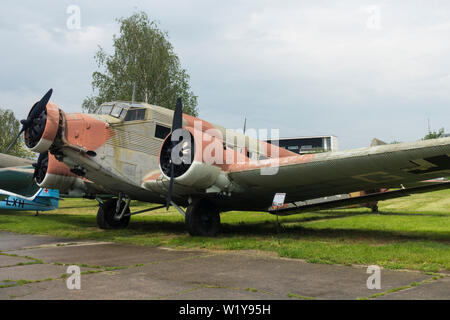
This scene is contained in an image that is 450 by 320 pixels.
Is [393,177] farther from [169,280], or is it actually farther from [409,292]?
[169,280]

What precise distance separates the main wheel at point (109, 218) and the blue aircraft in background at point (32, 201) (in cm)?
777

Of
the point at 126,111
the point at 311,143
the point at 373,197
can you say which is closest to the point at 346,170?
the point at 373,197

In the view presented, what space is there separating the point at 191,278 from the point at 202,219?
4.72 metres

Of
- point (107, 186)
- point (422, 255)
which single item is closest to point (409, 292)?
point (422, 255)

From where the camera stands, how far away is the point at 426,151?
23.7ft

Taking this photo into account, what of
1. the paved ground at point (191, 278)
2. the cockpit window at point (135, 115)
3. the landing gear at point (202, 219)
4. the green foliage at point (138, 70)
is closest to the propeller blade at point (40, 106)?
the cockpit window at point (135, 115)

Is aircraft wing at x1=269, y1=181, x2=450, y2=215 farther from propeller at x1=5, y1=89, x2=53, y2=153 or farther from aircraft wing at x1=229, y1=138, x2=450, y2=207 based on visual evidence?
propeller at x1=5, y1=89, x2=53, y2=153

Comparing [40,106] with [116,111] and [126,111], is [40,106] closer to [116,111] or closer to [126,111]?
[116,111]

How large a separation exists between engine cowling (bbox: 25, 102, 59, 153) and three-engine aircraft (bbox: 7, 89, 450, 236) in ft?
0.07

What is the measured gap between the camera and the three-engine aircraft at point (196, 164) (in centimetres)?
818

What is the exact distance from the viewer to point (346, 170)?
8367 mm

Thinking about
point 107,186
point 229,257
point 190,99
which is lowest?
point 229,257

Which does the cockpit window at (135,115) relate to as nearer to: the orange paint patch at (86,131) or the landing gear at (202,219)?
the orange paint patch at (86,131)
